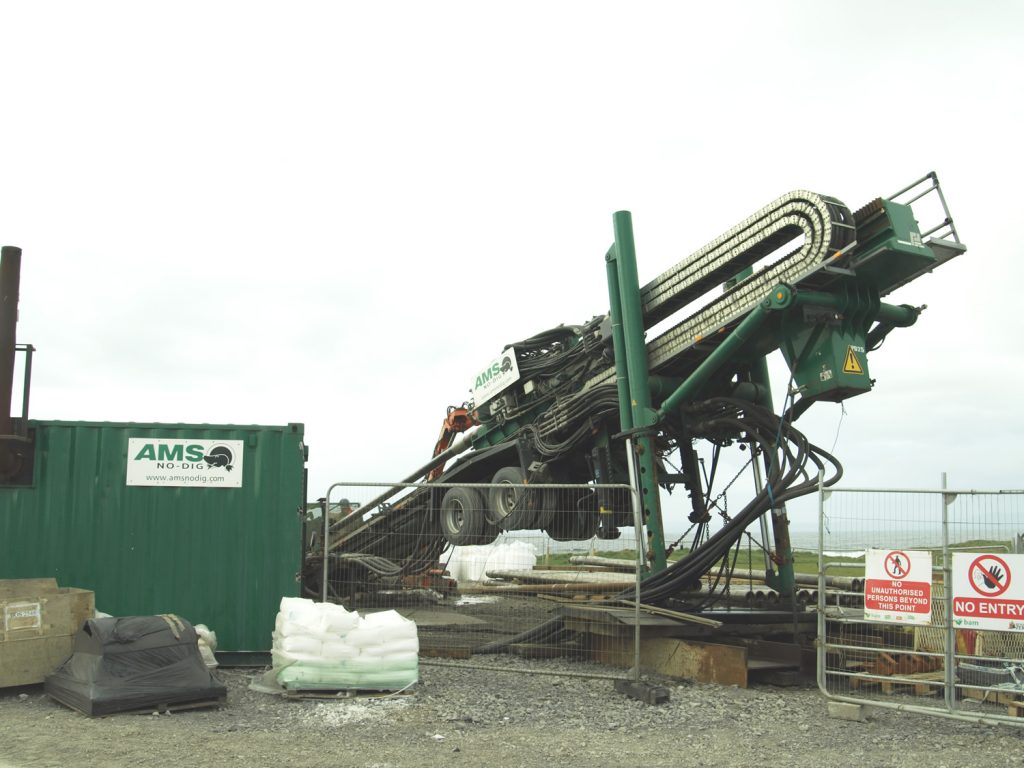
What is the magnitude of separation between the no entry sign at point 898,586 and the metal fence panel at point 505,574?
2.19 meters

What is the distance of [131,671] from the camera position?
7793 millimetres

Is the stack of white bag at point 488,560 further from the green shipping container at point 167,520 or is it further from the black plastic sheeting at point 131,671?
the black plastic sheeting at point 131,671

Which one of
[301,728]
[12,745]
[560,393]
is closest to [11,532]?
[12,745]

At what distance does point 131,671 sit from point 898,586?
6367mm

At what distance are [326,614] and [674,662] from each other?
12.4ft

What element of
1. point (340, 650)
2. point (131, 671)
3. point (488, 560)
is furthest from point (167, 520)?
point (488, 560)

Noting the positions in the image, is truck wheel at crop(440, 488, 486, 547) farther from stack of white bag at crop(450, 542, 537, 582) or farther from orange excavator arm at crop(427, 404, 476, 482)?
orange excavator arm at crop(427, 404, 476, 482)

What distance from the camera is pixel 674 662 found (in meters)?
9.97

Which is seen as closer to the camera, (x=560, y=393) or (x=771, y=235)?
(x=771, y=235)

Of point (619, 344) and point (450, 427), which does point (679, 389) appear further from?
point (450, 427)

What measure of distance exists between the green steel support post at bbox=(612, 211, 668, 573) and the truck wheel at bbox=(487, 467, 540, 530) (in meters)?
1.47

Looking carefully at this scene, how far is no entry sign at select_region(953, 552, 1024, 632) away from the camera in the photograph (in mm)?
7328

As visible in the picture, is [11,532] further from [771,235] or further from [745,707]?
[771,235]

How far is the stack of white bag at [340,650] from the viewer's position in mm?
8367
